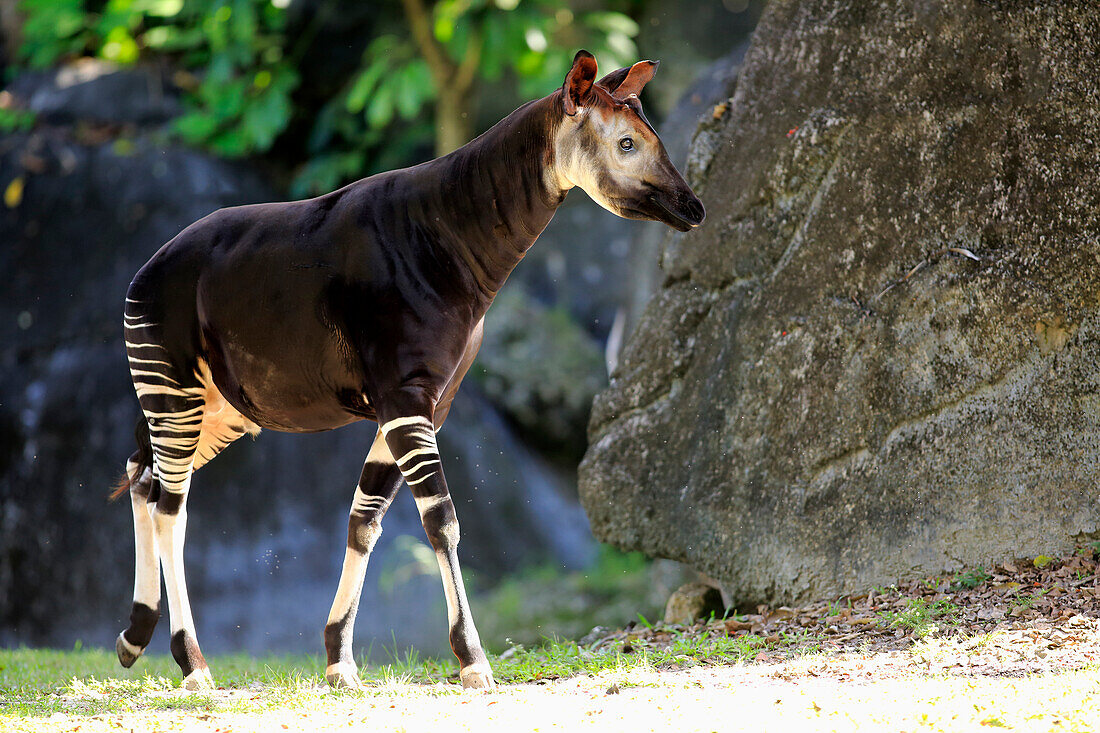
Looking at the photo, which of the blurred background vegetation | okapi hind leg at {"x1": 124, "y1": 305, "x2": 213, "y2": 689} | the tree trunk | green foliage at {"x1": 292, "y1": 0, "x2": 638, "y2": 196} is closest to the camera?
okapi hind leg at {"x1": 124, "y1": 305, "x2": 213, "y2": 689}

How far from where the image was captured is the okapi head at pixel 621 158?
12.6 ft

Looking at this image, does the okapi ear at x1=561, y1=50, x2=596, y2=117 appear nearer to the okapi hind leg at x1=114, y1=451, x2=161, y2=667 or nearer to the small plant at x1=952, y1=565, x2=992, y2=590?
the okapi hind leg at x1=114, y1=451, x2=161, y2=667

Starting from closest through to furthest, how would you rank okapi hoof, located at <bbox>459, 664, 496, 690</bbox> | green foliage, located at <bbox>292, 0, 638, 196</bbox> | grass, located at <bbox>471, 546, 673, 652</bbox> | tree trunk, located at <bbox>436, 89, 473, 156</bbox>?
1. okapi hoof, located at <bbox>459, 664, 496, 690</bbox>
2. grass, located at <bbox>471, 546, 673, 652</bbox>
3. green foliage, located at <bbox>292, 0, 638, 196</bbox>
4. tree trunk, located at <bbox>436, 89, 473, 156</bbox>

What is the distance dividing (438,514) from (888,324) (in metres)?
2.57

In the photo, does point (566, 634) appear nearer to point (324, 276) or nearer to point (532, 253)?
point (532, 253)

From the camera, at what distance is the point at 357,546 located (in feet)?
14.1

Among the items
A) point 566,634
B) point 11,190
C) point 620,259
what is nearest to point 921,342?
point 566,634

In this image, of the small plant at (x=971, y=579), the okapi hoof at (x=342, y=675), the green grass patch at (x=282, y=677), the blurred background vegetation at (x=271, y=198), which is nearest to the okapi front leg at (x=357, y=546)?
the okapi hoof at (x=342, y=675)

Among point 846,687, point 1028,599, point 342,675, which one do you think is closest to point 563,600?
point 342,675

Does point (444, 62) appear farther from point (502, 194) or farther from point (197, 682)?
point (197, 682)

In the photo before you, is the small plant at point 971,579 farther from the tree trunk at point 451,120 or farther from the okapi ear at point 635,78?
the tree trunk at point 451,120

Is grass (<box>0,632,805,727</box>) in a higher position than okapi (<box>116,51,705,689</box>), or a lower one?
lower

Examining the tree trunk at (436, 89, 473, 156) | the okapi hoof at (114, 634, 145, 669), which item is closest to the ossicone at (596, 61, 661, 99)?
the okapi hoof at (114, 634, 145, 669)

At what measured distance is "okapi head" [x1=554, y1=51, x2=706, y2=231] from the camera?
383cm
